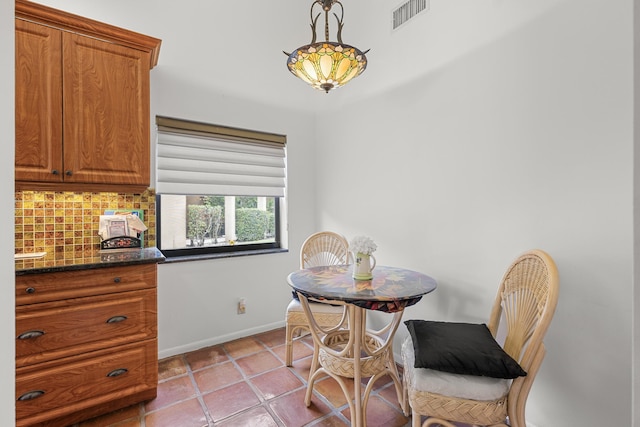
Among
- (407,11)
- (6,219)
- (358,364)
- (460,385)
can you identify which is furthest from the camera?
(407,11)

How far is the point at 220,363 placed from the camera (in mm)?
2438

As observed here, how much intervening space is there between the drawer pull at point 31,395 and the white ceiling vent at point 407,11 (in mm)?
3306

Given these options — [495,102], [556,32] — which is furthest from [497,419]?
[556,32]

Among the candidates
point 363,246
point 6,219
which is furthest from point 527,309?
point 6,219

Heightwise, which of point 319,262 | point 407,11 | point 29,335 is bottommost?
point 29,335

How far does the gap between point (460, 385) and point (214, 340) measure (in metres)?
2.16

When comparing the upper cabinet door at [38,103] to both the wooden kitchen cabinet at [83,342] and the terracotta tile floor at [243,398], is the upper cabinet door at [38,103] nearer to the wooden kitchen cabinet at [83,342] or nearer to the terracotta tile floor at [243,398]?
the wooden kitchen cabinet at [83,342]

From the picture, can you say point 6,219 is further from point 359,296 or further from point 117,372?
point 117,372

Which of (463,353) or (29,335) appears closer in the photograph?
(463,353)

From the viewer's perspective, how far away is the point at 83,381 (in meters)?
1.73

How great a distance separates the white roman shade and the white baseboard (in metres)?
1.31

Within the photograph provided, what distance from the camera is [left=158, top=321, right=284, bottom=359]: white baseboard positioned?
2.53 m

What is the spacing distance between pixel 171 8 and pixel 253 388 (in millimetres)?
2976

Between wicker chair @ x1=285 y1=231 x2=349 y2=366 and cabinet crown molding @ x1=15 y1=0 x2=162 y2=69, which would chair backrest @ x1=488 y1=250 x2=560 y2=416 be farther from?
cabinet crown molding @ x1=15 y1=0 x2=162 y2=69
